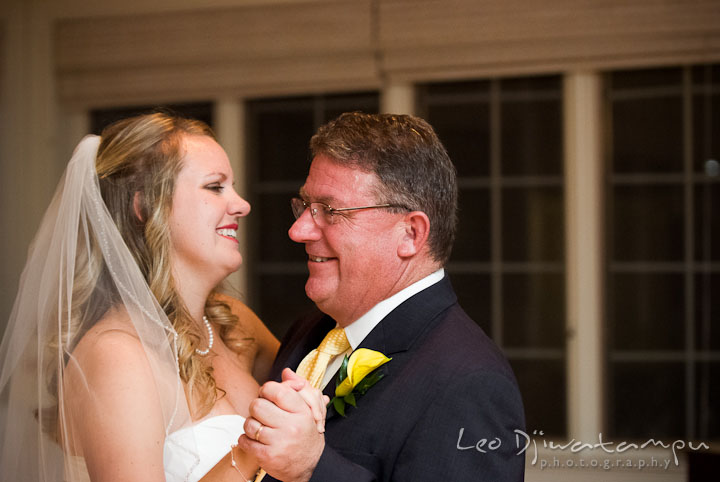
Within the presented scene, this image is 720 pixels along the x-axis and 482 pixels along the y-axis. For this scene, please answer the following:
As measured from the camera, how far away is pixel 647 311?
4094 mm

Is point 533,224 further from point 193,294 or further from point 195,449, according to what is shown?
point 195,449

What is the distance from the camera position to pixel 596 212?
407 centimetres

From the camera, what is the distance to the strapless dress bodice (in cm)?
184

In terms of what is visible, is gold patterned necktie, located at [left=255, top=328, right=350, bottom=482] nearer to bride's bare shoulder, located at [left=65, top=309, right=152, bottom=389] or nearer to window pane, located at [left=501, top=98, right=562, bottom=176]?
bride's bare shoulder, located at [left=65, top=309, right=152, bottom=389]

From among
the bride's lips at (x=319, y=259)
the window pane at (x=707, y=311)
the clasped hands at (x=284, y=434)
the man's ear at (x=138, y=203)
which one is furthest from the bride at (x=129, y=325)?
the window pane at (x=707, y=311)

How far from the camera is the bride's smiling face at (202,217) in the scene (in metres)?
2.01

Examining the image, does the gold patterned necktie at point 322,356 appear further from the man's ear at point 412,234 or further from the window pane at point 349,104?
the window pane at point 349,104

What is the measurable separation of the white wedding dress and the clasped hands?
45cm

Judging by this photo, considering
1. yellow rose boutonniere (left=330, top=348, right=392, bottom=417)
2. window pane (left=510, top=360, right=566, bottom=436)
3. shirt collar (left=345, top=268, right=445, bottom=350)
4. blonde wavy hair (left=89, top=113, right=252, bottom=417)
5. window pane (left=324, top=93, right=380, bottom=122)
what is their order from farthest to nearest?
window pane (left=324, top=93, right=380, bottom=122), window pane (left=510, top=360, right=566, bottom=436), blonde wavy hair (left=89, top=113, right=252, bottom=417), shirt collar (left=345, top=268, right=445, bottom=350), yellow rose boutonniere (left=330, top=348, right=392, bottom=417)

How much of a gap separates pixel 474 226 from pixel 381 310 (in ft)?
8.68

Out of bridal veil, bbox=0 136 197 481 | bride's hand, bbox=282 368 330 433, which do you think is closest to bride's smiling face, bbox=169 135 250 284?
bridal veil, bbox=0 136 197 481

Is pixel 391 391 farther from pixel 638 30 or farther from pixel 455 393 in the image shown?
pixel 638 30

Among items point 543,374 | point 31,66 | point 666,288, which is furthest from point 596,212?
point 31,66

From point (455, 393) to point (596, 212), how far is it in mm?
2836
